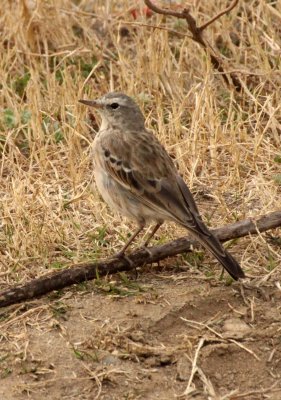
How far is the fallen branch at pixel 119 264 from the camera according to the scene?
20.9ft

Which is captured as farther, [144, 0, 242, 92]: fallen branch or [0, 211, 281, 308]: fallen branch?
[144, 0, 242, 92]: fallen branch

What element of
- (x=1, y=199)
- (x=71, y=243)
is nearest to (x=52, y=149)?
(x=1, y=199)

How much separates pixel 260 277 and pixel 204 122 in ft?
7.12

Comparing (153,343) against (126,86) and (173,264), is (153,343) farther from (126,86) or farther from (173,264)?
(126,86)

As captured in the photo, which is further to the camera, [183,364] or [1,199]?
[1,199]

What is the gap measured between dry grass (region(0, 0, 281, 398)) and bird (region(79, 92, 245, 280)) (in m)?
0.42

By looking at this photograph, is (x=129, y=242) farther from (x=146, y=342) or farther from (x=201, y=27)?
(x=201, y=27)

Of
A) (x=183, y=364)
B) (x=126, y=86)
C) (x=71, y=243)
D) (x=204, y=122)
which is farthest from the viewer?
(x=126, y=86)

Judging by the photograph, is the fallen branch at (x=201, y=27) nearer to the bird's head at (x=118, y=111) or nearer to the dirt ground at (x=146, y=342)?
the bird's head at (x=118, y=111)

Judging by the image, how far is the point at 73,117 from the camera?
8758 millimetres

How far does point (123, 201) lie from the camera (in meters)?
6.86

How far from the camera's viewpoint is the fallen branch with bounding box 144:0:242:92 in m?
8.77

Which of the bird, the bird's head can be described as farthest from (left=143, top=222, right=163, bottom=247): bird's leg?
the bird's head

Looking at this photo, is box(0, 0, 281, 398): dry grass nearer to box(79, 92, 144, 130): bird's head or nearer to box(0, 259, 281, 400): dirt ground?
box(0, 259, 281, 400): dirt ground
